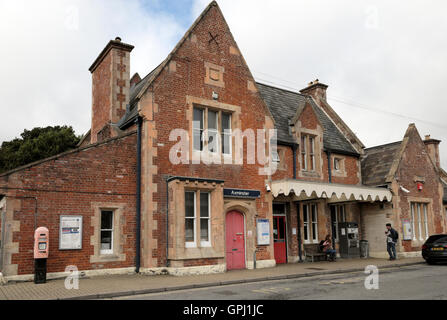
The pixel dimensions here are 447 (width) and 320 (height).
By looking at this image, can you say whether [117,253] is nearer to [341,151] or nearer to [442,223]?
[341,151]

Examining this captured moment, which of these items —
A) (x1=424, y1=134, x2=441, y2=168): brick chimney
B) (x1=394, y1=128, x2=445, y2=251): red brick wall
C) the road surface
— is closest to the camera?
the road surface

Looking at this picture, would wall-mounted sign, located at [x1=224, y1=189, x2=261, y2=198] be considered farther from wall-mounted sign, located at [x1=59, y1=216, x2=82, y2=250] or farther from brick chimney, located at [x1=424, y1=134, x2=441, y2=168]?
brick chimney, located at [x1=424, y1=134, x2=441, y2=168]

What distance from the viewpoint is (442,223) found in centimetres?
2603

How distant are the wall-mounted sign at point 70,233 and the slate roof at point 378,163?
16.4 meters

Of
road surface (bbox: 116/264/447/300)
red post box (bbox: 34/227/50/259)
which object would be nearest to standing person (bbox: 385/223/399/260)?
road surface (bbox: 116/264/447/300)

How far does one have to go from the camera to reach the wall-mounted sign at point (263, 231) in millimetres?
17281

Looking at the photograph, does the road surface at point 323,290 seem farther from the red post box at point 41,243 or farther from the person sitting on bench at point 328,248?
the person sitting on bench at point 328,248

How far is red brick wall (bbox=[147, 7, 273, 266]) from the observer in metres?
15.2

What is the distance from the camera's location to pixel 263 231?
17.4 metres

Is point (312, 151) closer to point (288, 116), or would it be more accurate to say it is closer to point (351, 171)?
point (288, 116)

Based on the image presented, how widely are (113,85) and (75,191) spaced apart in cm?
571

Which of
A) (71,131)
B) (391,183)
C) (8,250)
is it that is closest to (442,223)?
(391,183)

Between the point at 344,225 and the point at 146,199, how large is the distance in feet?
38.7

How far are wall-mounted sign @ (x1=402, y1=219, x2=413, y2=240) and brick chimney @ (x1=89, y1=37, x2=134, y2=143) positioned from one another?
1617 centimetres
